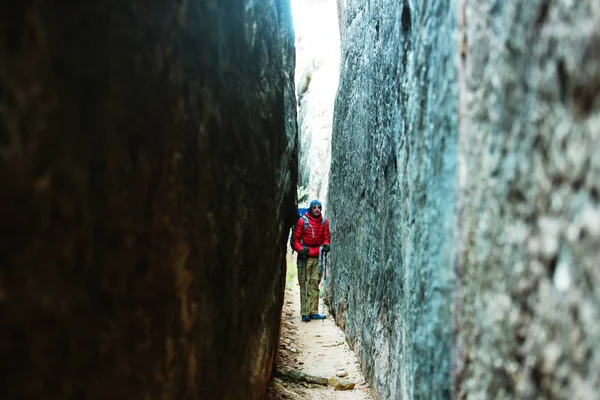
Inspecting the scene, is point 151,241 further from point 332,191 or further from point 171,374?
point 332,191

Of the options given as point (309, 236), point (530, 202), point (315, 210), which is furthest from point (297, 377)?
point (530, 202)

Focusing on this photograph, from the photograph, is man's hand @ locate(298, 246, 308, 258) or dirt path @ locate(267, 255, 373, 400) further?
man's hand @ locate(298, 246, 308, 258)

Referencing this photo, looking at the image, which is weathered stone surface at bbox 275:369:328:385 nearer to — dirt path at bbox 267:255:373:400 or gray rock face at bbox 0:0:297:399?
dirt path at bbox 267:255:373:400

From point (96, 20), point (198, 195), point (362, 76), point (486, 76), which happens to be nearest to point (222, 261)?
point (198, 195)

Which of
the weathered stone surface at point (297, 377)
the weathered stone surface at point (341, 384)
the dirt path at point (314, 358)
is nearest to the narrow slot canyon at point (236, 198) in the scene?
the dirt path at point (314, 358)

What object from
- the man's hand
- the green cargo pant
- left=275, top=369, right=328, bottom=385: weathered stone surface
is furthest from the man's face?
left=275, top=369, right=328, bottom=385: weathered stone surface

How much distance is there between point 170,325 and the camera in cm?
257

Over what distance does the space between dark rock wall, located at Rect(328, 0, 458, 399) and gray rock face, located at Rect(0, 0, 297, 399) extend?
1154 millimetres

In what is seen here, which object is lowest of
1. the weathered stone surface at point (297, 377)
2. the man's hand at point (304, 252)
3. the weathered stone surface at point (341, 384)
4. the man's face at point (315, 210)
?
the weathered stone surface at point (341, 384)

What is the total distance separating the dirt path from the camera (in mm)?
5180

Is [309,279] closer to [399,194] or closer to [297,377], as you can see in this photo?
[297,377]

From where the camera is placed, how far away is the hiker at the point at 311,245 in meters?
8.28

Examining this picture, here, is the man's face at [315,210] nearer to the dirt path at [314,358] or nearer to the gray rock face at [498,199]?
the dirt path at [314,358]

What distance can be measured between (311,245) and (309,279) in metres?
0.58
